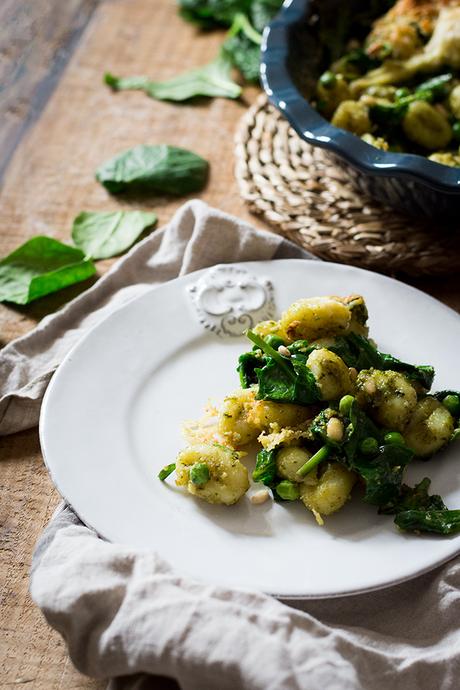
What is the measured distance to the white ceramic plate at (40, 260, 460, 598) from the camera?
1841 mm

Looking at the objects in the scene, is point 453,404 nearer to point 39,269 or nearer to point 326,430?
point 326,430

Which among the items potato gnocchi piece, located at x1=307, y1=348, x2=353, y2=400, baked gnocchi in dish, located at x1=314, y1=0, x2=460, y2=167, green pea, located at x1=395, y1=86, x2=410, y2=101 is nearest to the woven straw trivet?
baked gnocchi in dish, located at x1=314, y1=0, x2=460, y2=167

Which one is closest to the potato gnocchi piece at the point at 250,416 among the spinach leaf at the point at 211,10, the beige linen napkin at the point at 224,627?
the beige linen napkin at the point at 224,627

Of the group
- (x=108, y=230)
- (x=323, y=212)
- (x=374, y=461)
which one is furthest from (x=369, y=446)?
(x=108, y=230)

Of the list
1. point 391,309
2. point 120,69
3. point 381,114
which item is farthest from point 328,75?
point 120,69

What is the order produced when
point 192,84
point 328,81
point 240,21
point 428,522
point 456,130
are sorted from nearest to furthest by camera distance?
1. point 428,522
2. point 456,130
3. point 328,81
4. point 192,84
5. point 240,21

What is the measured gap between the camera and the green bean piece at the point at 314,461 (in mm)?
1894

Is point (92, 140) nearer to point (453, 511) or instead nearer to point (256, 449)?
point (256, 449)

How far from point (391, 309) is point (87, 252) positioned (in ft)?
3.36

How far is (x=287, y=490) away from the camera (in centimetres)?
192

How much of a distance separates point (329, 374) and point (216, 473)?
1.07 feet

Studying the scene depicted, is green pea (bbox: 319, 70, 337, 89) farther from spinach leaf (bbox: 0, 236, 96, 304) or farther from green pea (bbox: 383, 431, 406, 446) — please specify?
green pea (bbox: 383, 431, 406, 446)

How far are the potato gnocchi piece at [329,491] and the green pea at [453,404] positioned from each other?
0.99ft

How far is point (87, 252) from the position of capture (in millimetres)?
2893
